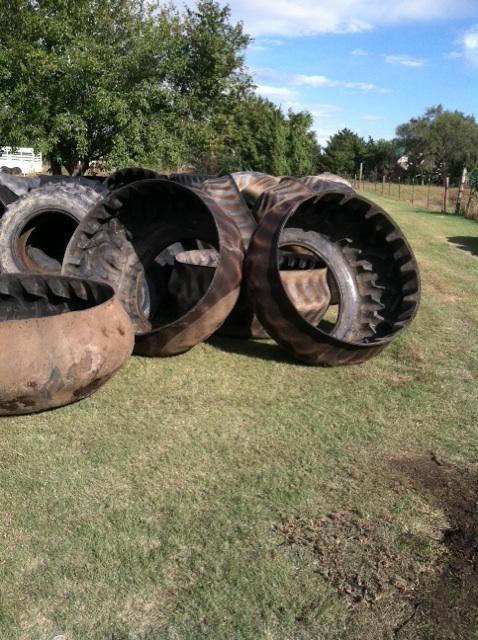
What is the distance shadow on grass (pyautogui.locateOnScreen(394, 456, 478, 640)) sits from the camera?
2727 millimetres

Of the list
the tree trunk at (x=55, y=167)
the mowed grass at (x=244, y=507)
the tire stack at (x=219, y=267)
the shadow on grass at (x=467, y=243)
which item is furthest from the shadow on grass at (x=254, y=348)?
the tree trunk at (x=55, y=167)

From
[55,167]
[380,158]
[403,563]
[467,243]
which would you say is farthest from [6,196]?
[380,158]

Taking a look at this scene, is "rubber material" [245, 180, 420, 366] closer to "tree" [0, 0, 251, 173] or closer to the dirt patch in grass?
the dirt patch in grass

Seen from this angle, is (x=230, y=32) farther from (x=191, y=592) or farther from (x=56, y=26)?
(x=191, y=592)

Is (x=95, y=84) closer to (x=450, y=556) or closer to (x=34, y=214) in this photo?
(x=34, y=214)

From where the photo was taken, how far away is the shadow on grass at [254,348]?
5.83 m

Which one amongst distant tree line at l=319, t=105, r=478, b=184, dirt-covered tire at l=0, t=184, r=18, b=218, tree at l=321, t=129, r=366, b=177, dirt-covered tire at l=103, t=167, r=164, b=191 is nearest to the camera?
dirt-covered tire at l=0, t=184, r=18, b=218

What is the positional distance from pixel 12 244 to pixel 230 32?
24.4 meters

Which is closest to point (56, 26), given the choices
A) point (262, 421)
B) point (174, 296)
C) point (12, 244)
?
point (12, 244)

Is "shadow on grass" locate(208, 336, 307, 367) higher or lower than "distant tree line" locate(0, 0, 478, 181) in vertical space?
lower

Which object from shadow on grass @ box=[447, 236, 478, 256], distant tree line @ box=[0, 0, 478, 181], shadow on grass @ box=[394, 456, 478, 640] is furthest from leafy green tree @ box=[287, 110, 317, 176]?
shadow on grass @ box=[394, 456, 478, 640]

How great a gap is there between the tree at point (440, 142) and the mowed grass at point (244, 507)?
233 ft

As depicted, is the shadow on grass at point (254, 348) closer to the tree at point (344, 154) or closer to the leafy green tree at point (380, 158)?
the tree at point (344, 154)

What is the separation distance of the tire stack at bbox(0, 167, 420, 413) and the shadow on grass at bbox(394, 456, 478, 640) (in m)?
1.62
